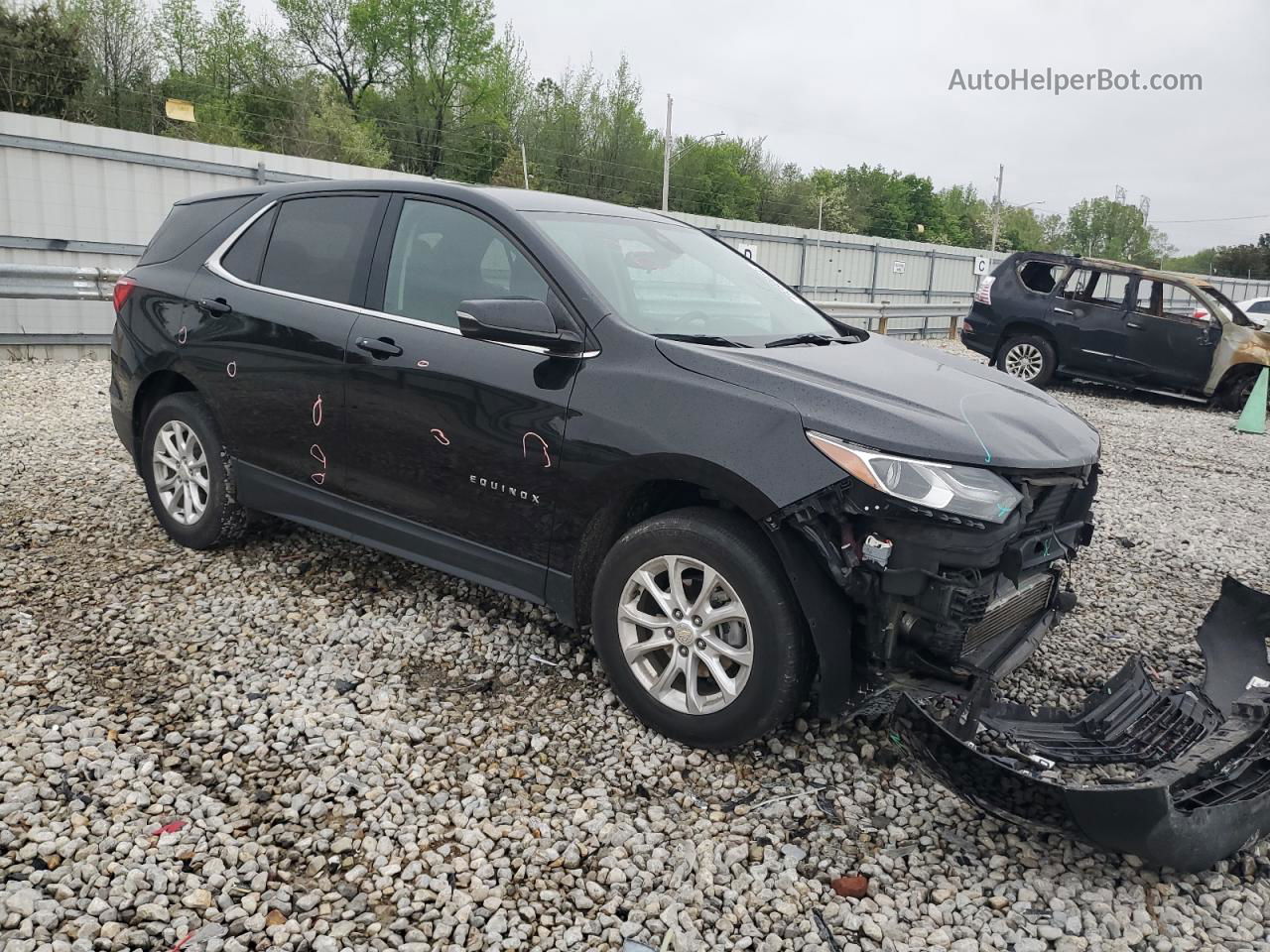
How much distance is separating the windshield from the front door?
0.83 ft

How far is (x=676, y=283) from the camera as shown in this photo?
3.74 metres

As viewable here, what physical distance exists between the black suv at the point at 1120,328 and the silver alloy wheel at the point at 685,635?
10214mm

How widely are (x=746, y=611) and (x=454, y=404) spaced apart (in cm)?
135

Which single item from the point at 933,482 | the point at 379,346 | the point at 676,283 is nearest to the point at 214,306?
the point at 379,346

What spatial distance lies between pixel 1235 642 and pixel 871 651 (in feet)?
4.98

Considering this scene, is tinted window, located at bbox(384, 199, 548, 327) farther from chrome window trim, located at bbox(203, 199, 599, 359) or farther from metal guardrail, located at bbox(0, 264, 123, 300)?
metal guardrail, located at bbox(0, 264, 123, 300)

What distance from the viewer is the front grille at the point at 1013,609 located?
284 centimetres

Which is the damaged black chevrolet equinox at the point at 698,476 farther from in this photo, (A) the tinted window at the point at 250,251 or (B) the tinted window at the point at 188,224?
(B) the tinted window at the point at 188,224

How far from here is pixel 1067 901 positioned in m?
2.52

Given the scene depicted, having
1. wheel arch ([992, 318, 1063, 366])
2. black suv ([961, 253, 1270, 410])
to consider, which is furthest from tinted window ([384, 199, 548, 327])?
wheel arch ([992, 318, 1063, 366])

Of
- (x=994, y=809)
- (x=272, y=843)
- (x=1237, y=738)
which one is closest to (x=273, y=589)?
(x=272, y=843)

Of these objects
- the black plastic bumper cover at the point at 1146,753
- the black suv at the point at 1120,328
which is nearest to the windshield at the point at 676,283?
the black plastic bumper cover at the point at 1146,753

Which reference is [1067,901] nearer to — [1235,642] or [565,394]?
[1235,642]

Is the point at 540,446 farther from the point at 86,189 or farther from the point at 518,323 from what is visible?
the point at 86,189
